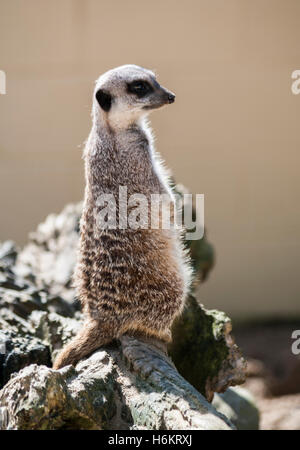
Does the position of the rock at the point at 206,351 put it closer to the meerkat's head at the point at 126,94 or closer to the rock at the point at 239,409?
the rock at the point at 239,409

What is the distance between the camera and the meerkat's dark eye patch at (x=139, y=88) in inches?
74.7

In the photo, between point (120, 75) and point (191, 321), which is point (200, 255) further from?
point (120, 75)

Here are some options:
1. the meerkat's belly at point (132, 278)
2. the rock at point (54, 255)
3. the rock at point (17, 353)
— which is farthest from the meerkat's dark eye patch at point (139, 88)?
the rock at point (54, 255)

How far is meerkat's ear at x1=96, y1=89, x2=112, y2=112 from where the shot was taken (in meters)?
1.91

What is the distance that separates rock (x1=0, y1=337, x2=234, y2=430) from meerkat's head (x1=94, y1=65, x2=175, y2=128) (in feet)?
2.41

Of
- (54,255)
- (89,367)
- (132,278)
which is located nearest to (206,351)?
(132,278)

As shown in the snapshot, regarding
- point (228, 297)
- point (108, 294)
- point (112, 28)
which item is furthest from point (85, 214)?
point (228, 297)

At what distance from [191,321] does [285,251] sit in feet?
7.64

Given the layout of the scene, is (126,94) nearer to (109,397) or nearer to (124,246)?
(124,246)

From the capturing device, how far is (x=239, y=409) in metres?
2.48

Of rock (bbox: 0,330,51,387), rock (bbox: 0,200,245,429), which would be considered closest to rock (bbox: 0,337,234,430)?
rock (bbox: 0,200,245,429)

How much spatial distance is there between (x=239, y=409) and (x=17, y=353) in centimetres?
108

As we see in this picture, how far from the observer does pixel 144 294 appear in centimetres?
175

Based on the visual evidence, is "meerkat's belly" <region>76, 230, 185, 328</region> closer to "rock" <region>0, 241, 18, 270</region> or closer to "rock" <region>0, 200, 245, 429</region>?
"rock" <region>0, 200, 245, 429</region>
